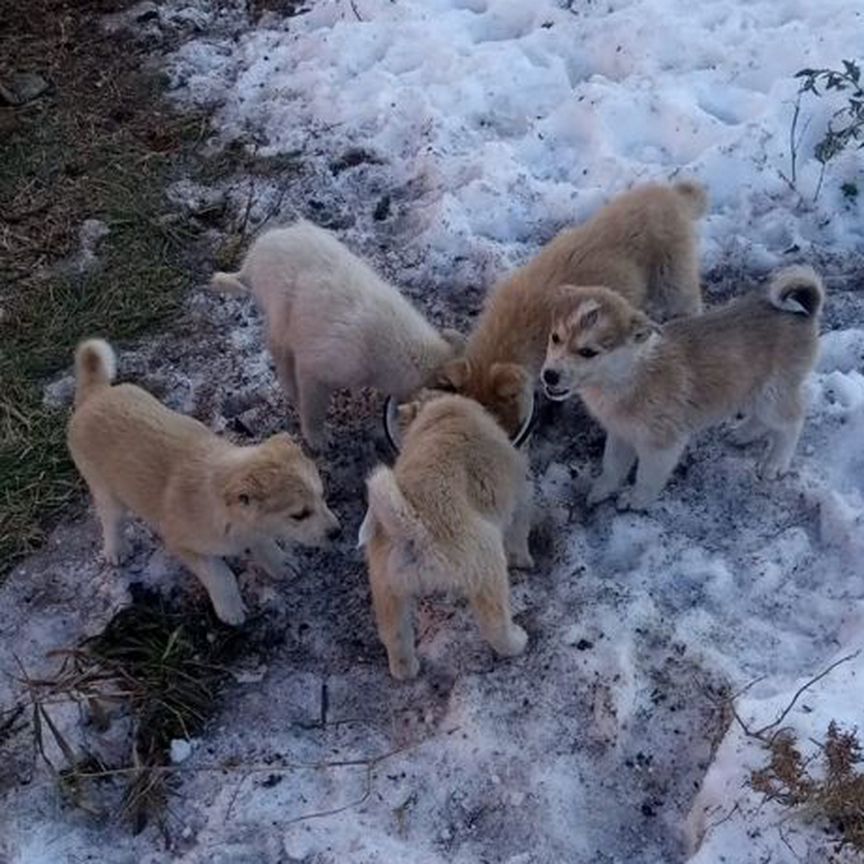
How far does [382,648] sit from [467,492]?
2.96ft

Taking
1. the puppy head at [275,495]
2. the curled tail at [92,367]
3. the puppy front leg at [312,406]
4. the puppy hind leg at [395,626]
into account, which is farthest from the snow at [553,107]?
the puppy hind leg at [395,626]

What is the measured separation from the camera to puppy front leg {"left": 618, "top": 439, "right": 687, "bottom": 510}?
508 cm

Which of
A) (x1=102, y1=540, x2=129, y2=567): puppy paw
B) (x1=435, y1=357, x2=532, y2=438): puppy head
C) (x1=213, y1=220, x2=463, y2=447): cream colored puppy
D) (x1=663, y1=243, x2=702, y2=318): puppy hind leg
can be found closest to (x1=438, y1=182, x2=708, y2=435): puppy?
(x1=663, y1=243, x2=702, y2=318): puppy hind leg

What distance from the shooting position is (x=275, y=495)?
4.56m

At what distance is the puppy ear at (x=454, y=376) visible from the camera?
5129 millimetres

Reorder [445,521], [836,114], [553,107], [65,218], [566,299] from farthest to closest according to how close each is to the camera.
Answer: [65,218] < [553,107] < [836,114] < [566,299] < [445,521]

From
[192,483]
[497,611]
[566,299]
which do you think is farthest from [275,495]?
[566,299]

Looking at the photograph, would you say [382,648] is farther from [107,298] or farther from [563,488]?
[107,298]

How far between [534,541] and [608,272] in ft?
4.38

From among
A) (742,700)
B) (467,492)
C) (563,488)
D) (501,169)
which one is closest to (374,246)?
(501,169)

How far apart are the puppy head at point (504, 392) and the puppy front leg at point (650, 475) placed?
60 cm

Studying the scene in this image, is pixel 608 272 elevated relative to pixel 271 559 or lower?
elevated

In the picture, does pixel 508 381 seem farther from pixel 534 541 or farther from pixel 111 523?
pixel 111 523

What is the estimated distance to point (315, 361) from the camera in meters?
5.43
